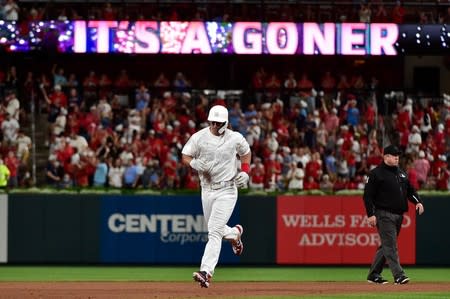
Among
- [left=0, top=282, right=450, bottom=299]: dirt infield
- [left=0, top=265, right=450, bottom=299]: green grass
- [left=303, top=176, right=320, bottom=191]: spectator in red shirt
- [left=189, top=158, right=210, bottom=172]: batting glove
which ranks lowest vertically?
[left=0, top=265, right=450, bottom=299]: green grass

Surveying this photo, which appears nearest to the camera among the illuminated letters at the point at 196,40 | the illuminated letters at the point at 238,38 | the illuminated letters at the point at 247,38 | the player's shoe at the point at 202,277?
the player's shoe at the point at 202,277

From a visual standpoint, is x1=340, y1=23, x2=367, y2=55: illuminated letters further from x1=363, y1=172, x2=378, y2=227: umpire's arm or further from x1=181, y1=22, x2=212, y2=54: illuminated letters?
x1=363, y1=172, x2=378, y2=227: umpire's arm

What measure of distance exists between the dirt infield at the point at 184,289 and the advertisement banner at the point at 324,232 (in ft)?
16.7

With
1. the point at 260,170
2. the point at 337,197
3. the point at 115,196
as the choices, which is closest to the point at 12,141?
the point at 260,170

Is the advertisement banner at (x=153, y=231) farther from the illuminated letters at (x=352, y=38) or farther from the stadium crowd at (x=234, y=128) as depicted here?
the illuminated letters at (x=352, y=38)

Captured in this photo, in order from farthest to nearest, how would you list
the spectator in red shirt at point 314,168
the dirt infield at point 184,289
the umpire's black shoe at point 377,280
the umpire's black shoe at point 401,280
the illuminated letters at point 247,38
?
1. the illuminated letters at point 247,38
2. the spectator in red shirt at point 314,168
3. the umpire's black shoe at point 377,280
4. the umpire's black shoe at point 401,280
5. the dirt infield at point 184,289

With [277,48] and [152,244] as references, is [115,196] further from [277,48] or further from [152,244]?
[277,48]

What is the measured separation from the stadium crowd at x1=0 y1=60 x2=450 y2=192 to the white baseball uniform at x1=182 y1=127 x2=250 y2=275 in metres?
12.4

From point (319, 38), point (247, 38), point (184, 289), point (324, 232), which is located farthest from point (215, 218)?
point (319, 38)

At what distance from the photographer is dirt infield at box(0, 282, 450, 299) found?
15539 millimetres

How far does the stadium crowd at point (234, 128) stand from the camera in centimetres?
3016

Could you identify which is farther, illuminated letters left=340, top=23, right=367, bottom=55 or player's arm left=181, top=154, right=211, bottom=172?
illuminated letters left=340, top=23, right=367, bottom=55

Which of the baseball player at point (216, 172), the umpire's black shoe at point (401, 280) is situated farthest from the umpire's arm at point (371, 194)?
the baseball player at point (216, 172)

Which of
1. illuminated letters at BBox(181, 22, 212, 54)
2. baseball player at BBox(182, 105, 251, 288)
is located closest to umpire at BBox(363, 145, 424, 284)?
baseball player at BBox(182, 105, 251, 288)
